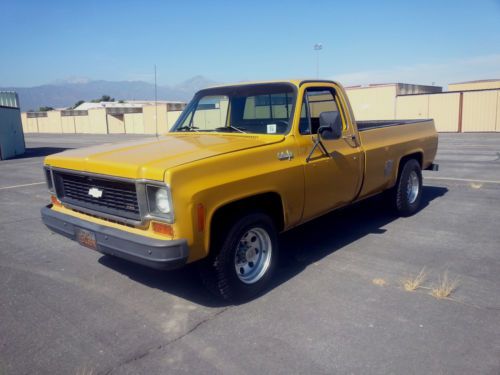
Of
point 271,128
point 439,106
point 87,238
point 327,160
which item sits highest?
point 271,128

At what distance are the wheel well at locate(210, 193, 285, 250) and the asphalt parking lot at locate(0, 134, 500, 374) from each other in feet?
2.23

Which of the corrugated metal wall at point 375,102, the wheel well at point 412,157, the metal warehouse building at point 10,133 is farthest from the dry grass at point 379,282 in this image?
the corrugated metal wall at point 375,102

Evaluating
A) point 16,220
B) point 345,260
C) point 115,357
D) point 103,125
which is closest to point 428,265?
point 345,260

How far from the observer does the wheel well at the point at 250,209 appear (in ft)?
12.1

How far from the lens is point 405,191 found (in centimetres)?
648

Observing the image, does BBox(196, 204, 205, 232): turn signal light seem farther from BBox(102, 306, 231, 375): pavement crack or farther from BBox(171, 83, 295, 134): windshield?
BBox(171, 83, 295, 134): windshield

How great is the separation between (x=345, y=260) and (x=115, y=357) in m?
2.73

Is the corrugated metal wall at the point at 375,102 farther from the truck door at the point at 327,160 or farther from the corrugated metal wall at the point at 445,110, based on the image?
the truck door at the point at 327,160

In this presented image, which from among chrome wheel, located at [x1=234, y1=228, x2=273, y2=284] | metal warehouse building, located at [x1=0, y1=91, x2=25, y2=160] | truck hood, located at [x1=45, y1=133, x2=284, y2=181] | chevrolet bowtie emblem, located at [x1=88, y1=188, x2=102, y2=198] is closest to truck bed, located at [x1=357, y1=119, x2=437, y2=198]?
truck hood, located at [x1=45, y1=133, x2=284, y2=181]

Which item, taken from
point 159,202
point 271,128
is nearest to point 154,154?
point 159,202

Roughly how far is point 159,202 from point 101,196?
77 centimetres

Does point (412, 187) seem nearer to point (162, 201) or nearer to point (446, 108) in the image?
point (162, 201)

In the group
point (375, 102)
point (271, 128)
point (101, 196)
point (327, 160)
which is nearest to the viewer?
point (101, 196)

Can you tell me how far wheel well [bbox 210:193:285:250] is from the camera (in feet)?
12.1
